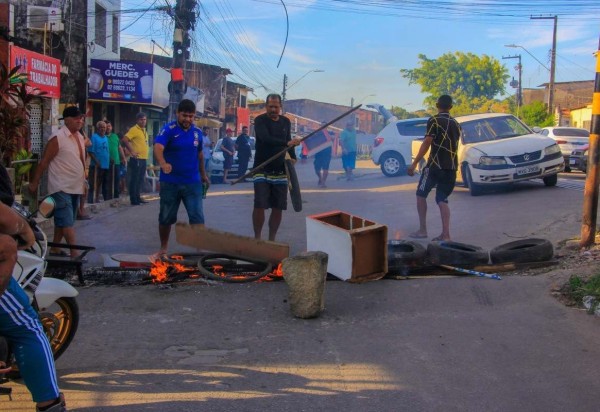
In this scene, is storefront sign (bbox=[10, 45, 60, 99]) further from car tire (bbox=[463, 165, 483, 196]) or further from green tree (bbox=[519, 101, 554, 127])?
green tree (bbox=[519, 101, 554, 127])

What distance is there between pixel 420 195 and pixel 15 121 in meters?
5.49

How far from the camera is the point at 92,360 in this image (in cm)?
428

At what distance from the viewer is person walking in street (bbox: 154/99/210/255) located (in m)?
6.86

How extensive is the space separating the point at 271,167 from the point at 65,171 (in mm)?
2282

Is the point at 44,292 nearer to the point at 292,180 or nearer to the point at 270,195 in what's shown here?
the point at 270,195

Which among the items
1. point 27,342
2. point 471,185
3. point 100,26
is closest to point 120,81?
point 100,26

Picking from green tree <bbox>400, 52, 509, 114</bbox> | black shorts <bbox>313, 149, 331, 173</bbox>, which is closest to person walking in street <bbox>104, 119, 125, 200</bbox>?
black shorts <bbox>313, 149, 331, 173</bbox>

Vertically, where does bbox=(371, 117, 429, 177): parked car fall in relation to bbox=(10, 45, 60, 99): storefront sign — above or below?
below

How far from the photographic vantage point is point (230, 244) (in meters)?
6.66

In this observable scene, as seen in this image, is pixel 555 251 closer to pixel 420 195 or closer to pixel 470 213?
pixel 420 195

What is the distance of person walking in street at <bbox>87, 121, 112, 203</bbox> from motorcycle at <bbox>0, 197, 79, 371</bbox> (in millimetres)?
8658

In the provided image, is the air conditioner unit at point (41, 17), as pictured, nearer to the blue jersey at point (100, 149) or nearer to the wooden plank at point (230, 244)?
the blue jersey at point (100, 149)

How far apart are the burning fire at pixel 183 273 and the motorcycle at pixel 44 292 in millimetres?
2175

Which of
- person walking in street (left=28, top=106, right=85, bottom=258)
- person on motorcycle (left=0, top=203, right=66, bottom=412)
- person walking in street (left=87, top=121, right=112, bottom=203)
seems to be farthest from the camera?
person walking in street (left=87, top=121, right=112, bottom=203)
